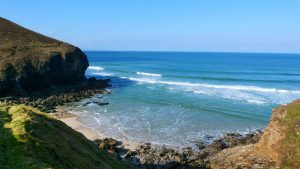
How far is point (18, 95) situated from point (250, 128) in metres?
38.8

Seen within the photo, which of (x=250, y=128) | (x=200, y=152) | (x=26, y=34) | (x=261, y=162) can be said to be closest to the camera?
(x=261, y=162)

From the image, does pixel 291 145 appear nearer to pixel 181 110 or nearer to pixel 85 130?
pixel 85 130

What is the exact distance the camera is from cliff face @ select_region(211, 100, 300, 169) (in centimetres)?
2722

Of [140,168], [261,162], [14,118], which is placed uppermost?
[14,118]

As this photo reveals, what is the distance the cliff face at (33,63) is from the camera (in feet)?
220

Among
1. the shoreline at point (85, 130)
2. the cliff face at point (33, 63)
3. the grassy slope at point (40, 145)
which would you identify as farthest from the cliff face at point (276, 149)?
the cliff face at point (33, 63)

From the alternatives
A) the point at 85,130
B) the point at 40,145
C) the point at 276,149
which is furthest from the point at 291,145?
the point at 85,130

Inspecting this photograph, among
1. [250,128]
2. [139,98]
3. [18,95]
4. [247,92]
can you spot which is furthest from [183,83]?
[250,128]

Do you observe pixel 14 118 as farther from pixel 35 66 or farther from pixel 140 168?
pixel 35 66

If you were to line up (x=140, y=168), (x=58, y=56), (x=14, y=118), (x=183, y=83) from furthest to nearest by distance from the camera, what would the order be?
(x=183, y=83) < (x=58, y=56) < (x=140, y=168) < (x=14, y=118)

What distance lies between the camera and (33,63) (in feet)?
241

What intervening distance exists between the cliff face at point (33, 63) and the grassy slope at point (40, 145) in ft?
145

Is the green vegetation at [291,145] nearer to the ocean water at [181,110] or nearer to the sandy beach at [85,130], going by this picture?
the ocean water at [181,110]

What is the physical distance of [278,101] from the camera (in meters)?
66.6
